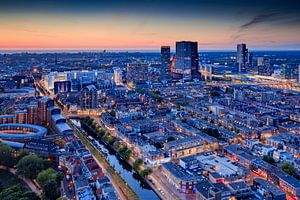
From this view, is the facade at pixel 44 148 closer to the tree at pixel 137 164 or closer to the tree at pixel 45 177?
the tree at pixel 45 177

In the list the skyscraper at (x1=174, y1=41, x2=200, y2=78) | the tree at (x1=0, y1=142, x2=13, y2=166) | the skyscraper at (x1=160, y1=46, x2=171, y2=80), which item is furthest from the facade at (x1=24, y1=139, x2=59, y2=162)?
the skyscraper at (x1=174, y1=41, x2=200, y2=78)

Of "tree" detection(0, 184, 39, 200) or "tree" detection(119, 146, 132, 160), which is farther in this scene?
"tree" detection(119, 146, 132, 160)

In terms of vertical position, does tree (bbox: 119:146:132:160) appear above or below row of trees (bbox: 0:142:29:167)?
below

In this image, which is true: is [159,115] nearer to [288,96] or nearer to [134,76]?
[288,96]

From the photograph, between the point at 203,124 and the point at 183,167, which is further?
the point at 203,124

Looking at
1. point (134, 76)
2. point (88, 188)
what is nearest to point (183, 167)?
point (88, 188)

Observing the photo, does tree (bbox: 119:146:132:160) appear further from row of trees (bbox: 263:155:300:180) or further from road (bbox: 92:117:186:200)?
row of trees (bbox: 263:155:300:180)

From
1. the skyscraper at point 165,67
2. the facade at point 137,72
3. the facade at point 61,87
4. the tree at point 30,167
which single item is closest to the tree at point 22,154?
the tree at point 30,167

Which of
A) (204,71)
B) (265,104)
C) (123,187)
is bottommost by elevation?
(123,187)
